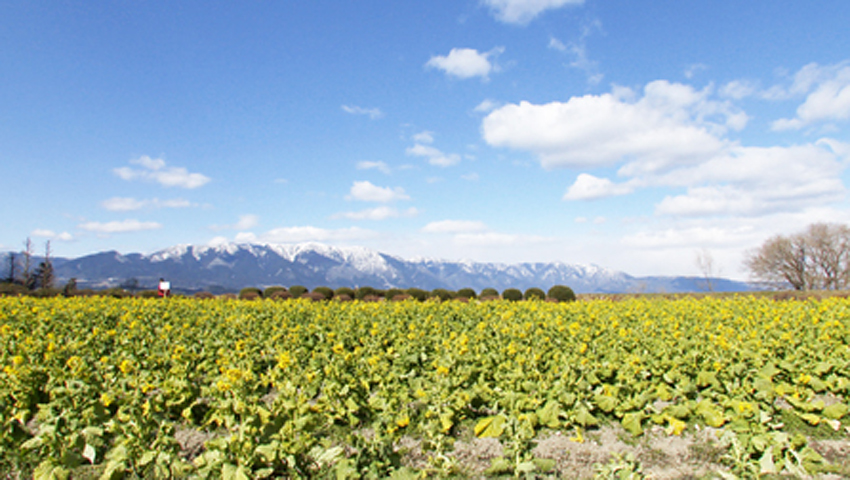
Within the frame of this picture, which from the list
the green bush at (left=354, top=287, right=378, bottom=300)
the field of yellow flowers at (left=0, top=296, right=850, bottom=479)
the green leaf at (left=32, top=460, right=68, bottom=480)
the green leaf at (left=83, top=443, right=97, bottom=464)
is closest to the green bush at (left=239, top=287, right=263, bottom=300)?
the green bush at (left=354, top=287, right=378, bottom=300)

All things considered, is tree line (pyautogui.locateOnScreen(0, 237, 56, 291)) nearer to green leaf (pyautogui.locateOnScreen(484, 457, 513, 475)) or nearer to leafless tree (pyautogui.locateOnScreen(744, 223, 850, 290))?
green leaf (pyautogui.locateOnScreen(484, 457, 513, 475))

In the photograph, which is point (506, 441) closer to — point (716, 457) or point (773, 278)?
point (716, 457)

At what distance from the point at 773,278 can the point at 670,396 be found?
69170mm

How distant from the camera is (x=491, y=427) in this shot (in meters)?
5.02

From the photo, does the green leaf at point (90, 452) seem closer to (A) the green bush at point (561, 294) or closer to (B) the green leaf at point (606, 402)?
(B) the green leaf at point (606, 402)

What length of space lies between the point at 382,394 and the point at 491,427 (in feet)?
4.48

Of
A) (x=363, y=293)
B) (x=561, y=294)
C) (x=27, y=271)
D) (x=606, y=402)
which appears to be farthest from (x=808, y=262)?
(x=27, y=271)

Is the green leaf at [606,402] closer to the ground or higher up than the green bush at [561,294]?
closer to the ground

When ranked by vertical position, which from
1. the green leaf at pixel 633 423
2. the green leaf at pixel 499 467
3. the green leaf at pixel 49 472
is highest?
the green leaf at pixel 49 472

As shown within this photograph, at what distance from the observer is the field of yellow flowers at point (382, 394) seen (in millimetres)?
4309

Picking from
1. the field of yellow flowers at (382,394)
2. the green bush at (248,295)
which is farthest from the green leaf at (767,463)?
the green bush at (248,295)

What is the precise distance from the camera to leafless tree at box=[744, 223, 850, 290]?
5709 cm

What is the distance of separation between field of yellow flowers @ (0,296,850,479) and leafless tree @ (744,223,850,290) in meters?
61.7

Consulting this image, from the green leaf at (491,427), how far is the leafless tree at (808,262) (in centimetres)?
6847
